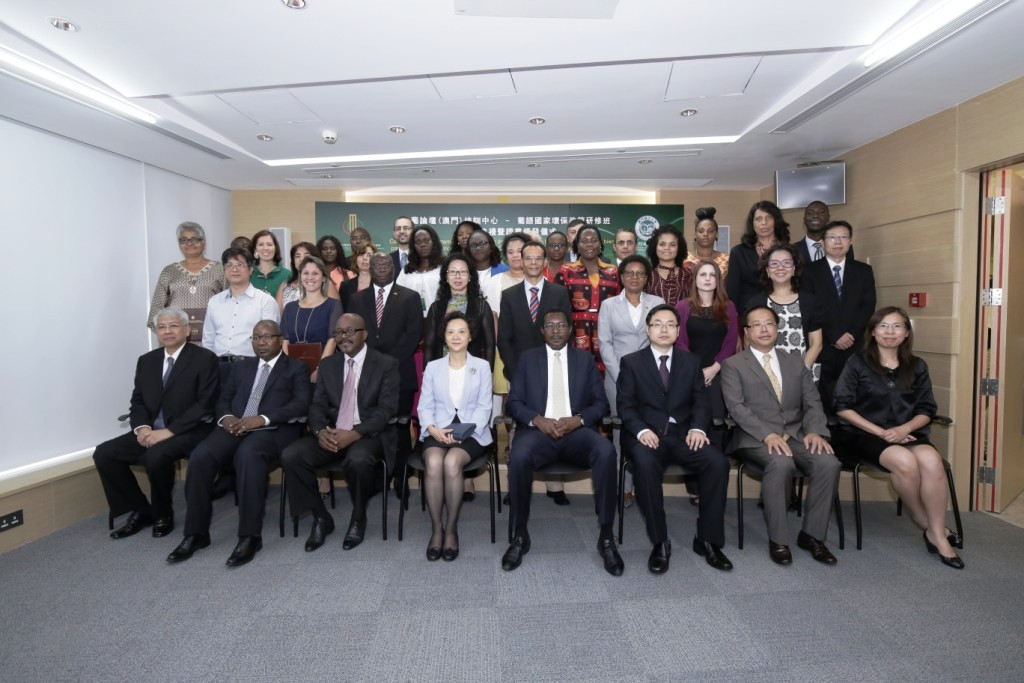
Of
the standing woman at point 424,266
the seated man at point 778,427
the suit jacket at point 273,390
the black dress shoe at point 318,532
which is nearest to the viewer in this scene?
the seated man at point 778,427

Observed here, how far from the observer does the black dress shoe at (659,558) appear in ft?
9.80

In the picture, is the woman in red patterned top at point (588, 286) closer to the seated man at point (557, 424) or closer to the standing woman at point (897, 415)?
the seated man at point (557, 424)

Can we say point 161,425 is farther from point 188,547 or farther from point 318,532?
point 318,532

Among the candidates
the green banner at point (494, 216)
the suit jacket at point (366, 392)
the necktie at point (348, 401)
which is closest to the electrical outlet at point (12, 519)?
the suit jacket at point (366, 392)

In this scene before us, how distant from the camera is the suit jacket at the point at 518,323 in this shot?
393 cm

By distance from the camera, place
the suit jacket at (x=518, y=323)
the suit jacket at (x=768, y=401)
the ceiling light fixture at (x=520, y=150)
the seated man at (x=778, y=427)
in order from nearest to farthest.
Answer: the seated man at (x=778, y=427), the suit jacket at (x=768, y=401), the suit jacket at (x=518, y=323), the ceiling light fixture at (x=520, y=150)

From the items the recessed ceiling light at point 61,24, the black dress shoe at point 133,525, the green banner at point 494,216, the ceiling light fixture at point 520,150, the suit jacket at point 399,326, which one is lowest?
the black dress shoe at point 133,525

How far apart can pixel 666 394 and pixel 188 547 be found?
122 inches

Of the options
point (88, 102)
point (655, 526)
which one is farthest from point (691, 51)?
point (88, 102)

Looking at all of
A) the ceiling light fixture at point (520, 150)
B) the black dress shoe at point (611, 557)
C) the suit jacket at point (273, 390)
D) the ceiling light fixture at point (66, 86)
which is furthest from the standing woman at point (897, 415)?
the ceiling light fixture at point (66, 86)

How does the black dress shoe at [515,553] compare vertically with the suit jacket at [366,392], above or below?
below

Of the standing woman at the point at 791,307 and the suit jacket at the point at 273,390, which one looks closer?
the suit jacket at the point at 273,390

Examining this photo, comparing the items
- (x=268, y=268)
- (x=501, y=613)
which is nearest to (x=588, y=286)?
(x=501, y=613)

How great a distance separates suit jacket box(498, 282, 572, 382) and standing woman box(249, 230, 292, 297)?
2203 mm
